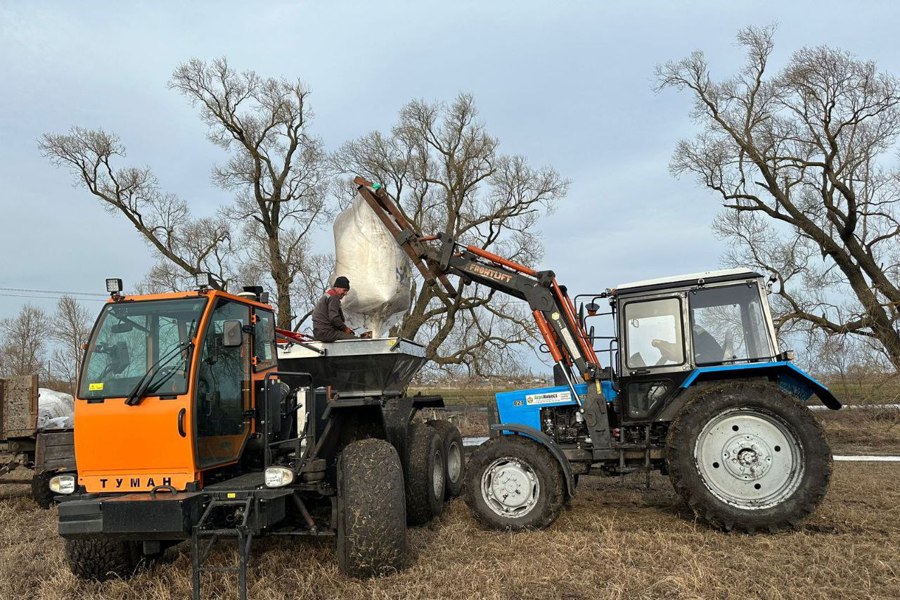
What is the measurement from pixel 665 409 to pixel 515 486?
168cm

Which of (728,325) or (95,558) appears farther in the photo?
(728,325)

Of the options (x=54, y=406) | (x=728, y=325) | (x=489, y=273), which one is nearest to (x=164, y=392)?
(x=489, y=273)

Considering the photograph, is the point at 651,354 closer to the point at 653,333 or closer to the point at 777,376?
the point at 653,333

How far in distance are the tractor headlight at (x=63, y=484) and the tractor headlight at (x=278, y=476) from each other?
1.37m

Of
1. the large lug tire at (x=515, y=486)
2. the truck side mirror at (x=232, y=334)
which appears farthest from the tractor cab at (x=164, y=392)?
the large lug tire at (x=515, y=486)

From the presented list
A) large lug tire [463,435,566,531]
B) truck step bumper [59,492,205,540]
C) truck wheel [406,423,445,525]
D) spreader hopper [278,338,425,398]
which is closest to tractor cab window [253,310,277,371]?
spreader hopper [278,338,425,398]

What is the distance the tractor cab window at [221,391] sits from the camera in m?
4.94

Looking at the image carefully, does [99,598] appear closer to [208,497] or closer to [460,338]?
[208,497]

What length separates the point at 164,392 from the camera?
188 inches

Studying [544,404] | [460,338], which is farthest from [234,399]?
[460,338]

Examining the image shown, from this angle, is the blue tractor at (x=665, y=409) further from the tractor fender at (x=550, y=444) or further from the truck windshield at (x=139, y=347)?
the truck windshield at (x=139, y=347)

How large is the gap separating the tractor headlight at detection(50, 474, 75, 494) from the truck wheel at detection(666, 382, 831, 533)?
4928 mm

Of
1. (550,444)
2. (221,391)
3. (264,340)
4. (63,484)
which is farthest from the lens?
(550,444)

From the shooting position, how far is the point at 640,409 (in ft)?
22.6
